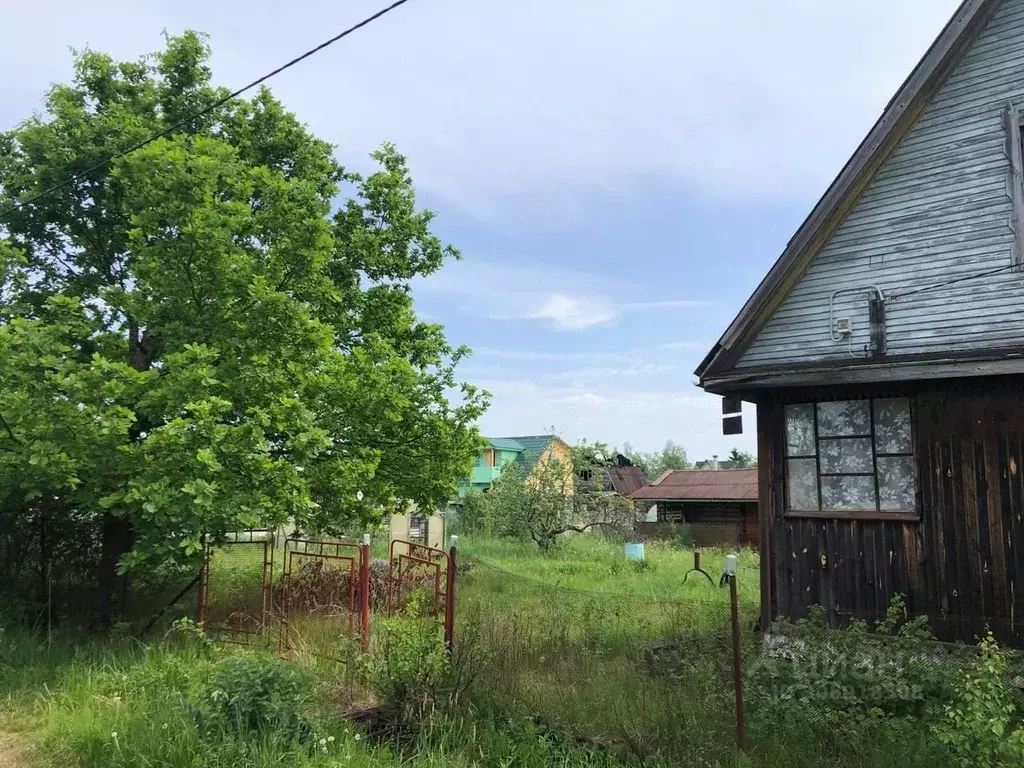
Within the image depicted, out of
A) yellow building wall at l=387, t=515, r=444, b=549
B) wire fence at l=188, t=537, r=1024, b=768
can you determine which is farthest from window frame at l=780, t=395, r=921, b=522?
yellow building wall at l=387, t=515, r=444, b=549

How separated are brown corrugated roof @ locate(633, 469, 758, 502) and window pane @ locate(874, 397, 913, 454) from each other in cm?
2278

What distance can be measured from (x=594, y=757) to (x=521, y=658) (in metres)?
2.61

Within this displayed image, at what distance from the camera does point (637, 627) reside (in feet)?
34.2

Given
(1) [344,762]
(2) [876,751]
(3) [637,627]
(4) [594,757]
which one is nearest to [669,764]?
(4) [594,757]

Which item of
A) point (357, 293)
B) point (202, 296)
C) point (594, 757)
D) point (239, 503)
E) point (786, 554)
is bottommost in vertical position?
point (594, 757)

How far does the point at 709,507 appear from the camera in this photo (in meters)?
32.4

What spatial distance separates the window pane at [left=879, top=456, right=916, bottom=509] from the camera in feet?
25.8

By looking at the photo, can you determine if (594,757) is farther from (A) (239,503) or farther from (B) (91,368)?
(B) (91,368)

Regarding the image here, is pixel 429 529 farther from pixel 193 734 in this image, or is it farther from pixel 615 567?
pixel 193 734

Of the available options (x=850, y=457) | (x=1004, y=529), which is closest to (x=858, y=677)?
(x=1004, y=529)

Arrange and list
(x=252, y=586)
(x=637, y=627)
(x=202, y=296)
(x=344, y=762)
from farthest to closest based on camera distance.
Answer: (x=252, y=586) → (x=637, y=627) → (x=202, y=296) → (x=344, y=762)

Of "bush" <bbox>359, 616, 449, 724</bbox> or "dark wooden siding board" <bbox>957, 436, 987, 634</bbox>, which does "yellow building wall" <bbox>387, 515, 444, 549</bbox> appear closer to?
"bush" <bbox>359, 616, 449, 724</bbox>

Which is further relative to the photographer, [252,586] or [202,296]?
[252,586]

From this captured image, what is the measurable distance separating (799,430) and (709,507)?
24825 millimetres
